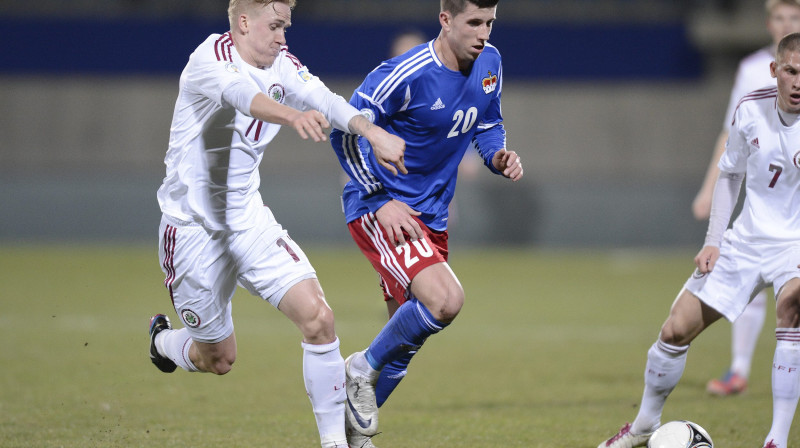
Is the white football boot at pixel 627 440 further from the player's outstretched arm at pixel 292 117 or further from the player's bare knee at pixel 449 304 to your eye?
the player's outstretched arm at pixel 292 117

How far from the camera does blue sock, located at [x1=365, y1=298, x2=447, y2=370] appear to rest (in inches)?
173

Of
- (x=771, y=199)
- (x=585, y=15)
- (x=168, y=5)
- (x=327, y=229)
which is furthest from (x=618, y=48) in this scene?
(x=771, y=199)

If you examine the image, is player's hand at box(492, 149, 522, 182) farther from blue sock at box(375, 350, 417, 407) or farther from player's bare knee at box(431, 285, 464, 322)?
blue sock at box(375, 350, 417, 407)

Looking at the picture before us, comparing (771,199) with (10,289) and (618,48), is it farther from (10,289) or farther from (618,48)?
(618,48)

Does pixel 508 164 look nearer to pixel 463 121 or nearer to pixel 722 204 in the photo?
pixel 463 121

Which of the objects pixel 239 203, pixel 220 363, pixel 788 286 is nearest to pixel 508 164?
pixel 239 203

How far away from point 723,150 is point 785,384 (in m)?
1.46

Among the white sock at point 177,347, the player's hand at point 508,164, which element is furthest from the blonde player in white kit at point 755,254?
the white sock at point 177,347

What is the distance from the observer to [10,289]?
11.7m

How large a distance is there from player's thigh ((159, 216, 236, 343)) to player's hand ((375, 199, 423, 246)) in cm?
76

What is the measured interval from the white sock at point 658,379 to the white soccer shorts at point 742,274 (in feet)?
0.93

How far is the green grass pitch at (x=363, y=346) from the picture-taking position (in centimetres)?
519

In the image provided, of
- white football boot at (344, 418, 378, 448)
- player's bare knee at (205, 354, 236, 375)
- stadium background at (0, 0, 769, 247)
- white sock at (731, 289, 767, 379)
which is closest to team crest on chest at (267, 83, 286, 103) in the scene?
player's bare knee at (205, 354, 236, 375)

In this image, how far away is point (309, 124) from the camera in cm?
368
